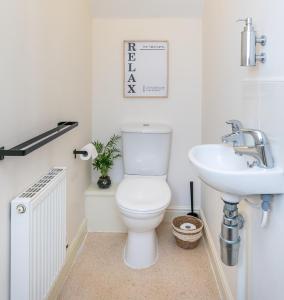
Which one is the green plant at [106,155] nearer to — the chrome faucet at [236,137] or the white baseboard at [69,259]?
the white baseboard at [69,259]

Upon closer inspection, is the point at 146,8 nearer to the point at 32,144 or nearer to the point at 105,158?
the point at 105,158

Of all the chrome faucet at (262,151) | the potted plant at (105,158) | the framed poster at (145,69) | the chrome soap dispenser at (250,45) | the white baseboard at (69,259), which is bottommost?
the white baseboard at (69,259)

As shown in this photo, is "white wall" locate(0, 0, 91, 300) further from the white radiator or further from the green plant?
the green plant

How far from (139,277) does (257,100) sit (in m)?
1.26

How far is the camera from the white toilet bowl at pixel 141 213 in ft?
5.68

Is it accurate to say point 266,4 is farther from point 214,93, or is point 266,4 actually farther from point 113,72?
point 113,72

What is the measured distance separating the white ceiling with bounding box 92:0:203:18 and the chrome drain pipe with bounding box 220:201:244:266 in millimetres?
1756

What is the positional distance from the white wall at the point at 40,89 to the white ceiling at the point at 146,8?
0.54 feet

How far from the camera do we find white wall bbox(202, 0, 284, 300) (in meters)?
0.93

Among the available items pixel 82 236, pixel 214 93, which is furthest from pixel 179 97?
pixel 82 236

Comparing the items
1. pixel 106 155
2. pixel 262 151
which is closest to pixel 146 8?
pixel 106 155

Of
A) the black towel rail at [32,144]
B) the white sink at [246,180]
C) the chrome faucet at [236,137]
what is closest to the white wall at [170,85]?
the black towel rail at [32,144]

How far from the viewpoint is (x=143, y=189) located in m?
2.03

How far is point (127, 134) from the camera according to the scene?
2291mm
